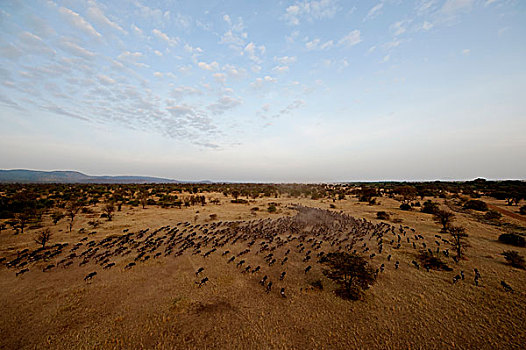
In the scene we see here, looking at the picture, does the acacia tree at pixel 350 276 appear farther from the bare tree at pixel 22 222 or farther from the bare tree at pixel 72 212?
the bare tree at pixel 22 222

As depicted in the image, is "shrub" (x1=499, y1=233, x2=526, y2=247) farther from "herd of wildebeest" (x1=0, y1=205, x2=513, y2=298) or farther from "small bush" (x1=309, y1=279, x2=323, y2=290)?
"small bush" (x1=309, y1=279, x2=323, y2=290)

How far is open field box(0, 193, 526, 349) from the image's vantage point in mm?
7484

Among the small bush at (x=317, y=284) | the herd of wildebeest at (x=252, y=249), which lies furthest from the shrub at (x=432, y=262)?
the small bush at (x=317, y=284)

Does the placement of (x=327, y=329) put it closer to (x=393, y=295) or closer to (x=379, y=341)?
(x=379, y=341)

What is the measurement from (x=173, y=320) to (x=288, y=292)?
5.70 meters

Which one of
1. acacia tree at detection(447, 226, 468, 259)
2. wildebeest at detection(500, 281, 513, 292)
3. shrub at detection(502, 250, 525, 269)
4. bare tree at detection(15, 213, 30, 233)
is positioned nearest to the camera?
wildebeest at detection(500, 281, 513, 292)

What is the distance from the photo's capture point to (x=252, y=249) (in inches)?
639

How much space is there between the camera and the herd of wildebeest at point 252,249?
497 inches

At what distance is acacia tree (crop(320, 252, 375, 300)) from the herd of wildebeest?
0.78 metres

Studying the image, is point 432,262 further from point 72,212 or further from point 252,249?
point 72,212

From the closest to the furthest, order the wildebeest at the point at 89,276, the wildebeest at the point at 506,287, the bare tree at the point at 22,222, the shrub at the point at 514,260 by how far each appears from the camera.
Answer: the wildebeest at the point at 506,287, the wildebeest at the point at 89,276, the shrub at the point at 514,260, the bare tree at the point at 22,222

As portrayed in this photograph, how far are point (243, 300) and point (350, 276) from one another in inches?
255

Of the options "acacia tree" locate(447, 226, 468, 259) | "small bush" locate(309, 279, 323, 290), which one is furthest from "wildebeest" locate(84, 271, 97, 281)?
"acacia tree" locate(447, 226, 468, 259)

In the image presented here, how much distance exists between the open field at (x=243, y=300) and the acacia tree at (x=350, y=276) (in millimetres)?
440
